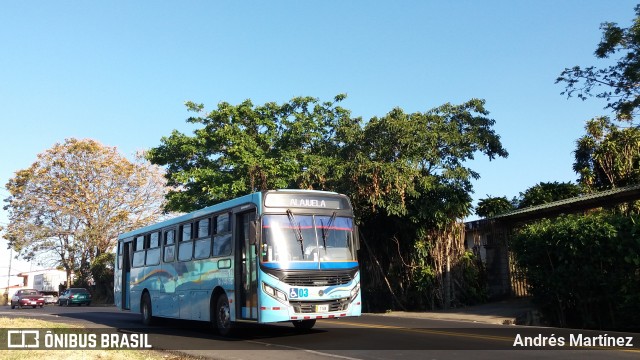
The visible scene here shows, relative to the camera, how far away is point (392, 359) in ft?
29.4

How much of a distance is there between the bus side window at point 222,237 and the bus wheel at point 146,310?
214 inches

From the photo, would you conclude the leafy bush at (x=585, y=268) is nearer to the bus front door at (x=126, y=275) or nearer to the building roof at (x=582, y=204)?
the building roof at (x=582, y=204)

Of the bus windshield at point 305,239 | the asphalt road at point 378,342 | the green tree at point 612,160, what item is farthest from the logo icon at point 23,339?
the green tree at point 612,160

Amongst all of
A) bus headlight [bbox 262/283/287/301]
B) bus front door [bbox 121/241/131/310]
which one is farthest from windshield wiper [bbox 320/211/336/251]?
bus front door [bbox 121/241/131/310]

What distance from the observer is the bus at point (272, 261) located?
37.1ft

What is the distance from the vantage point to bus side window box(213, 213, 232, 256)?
41.7 feet

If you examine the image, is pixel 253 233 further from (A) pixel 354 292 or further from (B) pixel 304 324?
(B) pixel 304 324

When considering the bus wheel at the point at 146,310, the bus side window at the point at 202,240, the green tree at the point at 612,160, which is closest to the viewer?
the bus side window at the point at 202,240

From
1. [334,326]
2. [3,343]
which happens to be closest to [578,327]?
[334,326]

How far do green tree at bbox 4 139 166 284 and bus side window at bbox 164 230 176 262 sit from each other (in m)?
35.0

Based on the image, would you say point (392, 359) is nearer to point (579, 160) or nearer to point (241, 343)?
point (241, 343)

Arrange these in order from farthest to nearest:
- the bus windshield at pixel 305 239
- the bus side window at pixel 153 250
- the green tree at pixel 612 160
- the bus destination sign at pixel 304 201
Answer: the green tree at pixel 612 160
the bus side window at pixel 153 250
the bus destination sign at pixel 304 201
the bus windshield at pixel 305 239

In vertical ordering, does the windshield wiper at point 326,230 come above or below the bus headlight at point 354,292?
above

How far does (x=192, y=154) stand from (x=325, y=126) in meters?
7.63
